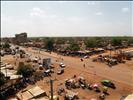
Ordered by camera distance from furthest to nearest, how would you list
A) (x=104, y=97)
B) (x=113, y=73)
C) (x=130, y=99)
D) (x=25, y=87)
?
(x=113, y=73)
(x=25, y=87)
(x=104, y=97)
(x=130, y=99)

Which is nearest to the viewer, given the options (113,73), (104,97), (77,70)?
(104,97)

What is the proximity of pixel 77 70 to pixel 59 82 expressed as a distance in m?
11.1

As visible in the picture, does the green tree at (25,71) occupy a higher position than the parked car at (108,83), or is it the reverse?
the green tree at (25,71)

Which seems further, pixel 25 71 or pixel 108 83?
pixel 25 71

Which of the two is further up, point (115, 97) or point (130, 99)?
point (130, 99)

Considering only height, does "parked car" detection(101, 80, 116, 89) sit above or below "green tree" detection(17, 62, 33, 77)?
below

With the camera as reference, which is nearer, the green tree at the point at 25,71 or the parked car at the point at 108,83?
the parked car at the point at 108,83

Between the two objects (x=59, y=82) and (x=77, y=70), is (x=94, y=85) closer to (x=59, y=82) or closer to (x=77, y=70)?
(x=59, y=82)

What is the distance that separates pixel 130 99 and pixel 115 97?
9.52 metres

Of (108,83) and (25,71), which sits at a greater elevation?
(25,71)

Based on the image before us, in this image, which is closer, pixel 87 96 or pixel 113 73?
pixel 87 96

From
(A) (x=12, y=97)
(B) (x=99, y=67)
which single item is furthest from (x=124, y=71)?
(A) (x=12, y=97)

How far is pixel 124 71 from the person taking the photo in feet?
194

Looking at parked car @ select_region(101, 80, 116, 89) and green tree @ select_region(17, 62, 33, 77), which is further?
green tree @ select_region(17, 62, 33, 77)
